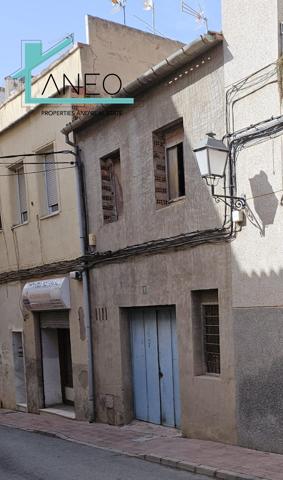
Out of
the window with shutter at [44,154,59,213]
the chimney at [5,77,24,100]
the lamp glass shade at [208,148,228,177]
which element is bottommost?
the lamp glass shade at [208,148,228,177]

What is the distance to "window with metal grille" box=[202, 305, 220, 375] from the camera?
888 cm

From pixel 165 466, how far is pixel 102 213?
5.26 meters

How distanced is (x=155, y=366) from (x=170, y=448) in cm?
196

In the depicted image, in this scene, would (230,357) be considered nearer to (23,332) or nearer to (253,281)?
(253,281)

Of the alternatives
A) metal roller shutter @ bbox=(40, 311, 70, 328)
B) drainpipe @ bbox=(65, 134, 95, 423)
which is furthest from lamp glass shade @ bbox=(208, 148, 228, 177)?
metal roller shutter @ bbox=(40, 311, 70, 328)

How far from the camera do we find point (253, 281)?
7.87 m

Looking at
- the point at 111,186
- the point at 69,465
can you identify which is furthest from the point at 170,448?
the point at 111,186

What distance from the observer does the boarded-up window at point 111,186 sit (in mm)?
11242

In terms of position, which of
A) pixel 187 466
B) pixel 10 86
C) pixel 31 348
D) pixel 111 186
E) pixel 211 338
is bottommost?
pixel 187 466

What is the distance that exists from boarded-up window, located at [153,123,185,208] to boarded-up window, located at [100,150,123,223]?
1433 millimetres

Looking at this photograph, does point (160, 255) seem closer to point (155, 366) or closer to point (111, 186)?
point (155, 366)

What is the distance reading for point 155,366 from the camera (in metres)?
10.2

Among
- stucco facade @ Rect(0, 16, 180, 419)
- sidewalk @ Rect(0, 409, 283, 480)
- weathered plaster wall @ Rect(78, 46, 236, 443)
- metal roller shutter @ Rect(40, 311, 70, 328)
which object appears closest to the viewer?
sidewalk @ Rect(0, 409, 283, 480)

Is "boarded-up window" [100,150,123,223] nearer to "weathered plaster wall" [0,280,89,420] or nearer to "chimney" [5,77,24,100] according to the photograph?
"weathered plaster wall" [0,280,89,420]
